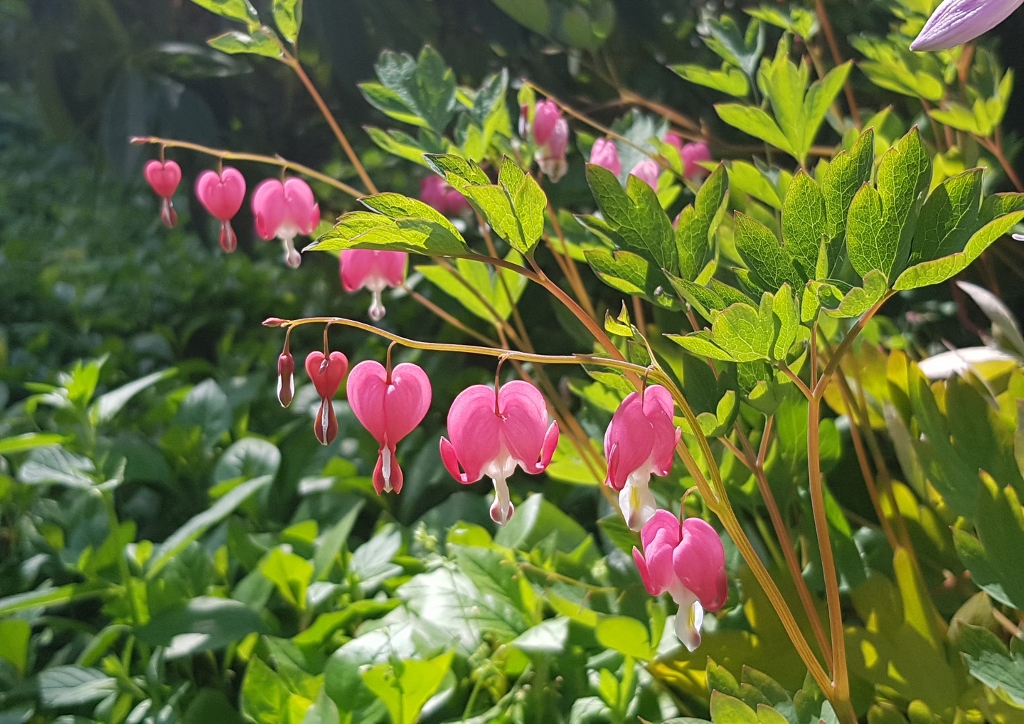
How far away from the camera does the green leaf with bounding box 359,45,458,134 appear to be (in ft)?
2.70

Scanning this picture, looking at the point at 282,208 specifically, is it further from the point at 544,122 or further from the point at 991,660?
the point at 991,660

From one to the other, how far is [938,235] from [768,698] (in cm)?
30

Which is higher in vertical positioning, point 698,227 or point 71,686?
point 698,227

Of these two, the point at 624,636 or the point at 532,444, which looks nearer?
the point at 532,444

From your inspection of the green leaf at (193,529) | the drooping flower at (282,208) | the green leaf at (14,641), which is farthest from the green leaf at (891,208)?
the green leaf at (14,641)

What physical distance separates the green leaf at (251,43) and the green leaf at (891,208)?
597mm

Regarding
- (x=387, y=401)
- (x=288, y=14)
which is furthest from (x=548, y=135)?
(x=387, y=401)

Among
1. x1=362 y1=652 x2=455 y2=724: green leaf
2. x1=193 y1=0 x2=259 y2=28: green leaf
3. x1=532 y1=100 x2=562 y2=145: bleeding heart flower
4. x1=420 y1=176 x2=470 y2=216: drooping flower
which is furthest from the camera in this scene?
x1=420 y1=176 x2=470 y2=216: drooping flower

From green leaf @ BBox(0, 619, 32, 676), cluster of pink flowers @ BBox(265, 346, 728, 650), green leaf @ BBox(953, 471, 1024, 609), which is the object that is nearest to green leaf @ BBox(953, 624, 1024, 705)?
green leaf @ BBox(953, 471, 1024, 609)

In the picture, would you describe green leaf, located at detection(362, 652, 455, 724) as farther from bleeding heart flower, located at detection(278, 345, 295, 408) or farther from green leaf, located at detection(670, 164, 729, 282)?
green leaf, located at detection(670, 164, 729, 282)

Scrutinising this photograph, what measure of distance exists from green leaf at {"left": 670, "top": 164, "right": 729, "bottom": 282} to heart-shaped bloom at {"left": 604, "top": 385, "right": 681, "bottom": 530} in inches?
3.6

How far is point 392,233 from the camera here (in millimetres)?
400

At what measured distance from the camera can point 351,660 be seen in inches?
27.5

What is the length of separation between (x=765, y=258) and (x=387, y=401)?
245mm
